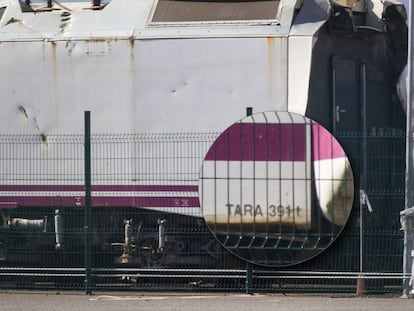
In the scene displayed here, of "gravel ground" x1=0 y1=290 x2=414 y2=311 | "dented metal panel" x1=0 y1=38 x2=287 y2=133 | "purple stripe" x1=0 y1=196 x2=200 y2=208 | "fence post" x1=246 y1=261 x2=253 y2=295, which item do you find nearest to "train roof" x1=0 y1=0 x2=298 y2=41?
"dented metal panel" x1=0 y1=38 x2=287 y2=133

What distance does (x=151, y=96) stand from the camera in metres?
13.4

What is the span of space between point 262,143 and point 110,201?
2.18 metres

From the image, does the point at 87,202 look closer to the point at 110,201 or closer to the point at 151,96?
the point at 110,201

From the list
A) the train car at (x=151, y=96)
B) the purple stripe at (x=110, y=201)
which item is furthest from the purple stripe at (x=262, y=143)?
the purple stripe at (x=110, y=201)

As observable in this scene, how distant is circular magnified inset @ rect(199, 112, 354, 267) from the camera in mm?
12484

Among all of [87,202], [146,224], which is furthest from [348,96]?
[87,202]

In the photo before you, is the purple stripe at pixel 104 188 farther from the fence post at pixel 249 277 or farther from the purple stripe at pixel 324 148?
the purple stripe at pixel 324 148

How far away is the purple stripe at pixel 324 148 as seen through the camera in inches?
491

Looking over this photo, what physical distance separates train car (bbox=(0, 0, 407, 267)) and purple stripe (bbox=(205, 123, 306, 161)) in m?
0.29

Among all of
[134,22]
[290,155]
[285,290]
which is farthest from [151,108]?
[285,290]

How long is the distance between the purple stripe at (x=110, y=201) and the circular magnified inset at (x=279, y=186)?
1.55 ft

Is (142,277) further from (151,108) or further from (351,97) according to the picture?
(351,97)

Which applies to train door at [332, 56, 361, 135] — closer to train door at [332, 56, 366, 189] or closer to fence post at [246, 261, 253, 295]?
train door at [332, 56, 366, 189]

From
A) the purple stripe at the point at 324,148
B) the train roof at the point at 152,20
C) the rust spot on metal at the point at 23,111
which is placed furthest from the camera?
the rust spot on metal at the point at 23,111
